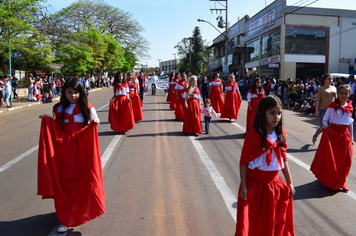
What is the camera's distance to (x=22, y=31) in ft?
65.4

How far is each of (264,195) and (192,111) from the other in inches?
250

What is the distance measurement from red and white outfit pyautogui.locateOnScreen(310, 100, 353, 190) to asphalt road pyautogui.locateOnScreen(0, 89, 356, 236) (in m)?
0.24

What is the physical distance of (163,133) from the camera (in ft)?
32.2

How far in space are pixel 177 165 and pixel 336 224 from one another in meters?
3.20

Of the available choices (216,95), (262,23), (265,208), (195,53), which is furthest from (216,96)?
(195,53)

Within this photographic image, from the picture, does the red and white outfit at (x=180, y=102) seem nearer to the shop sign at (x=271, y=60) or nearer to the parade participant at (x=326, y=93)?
the parade participant at (x=326, y=93)

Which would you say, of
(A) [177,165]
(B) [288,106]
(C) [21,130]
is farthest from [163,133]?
(B) [288,106]

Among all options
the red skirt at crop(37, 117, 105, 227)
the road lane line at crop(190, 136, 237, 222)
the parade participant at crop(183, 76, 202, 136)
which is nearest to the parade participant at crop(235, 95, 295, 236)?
the road lane line at crop(190, 136, 237, 222)

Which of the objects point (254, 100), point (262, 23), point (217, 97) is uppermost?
point (262, 23)

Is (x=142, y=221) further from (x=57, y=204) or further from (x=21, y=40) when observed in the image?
(x=21, y=40)

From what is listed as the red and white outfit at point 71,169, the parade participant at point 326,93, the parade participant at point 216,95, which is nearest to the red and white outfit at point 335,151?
the parade participant at point 326,93

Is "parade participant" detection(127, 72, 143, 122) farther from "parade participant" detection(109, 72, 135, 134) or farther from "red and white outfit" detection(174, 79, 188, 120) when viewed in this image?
"parade participant" detection(109, 72, 135, 134)

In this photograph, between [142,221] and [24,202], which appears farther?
[24,202]

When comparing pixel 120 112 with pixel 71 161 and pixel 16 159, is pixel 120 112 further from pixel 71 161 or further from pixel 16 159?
pixel 71 161
